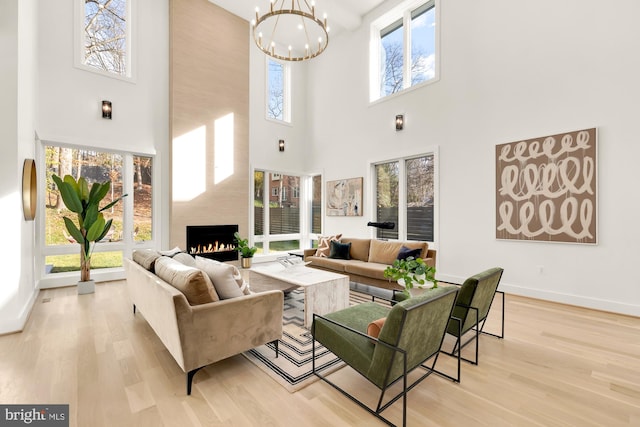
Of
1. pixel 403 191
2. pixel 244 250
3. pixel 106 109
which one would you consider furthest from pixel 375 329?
pixel 106 109

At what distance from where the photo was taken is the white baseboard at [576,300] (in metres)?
3.46

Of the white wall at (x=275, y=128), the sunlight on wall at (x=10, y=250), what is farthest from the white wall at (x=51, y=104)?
the white wall at (x=275, y=128)

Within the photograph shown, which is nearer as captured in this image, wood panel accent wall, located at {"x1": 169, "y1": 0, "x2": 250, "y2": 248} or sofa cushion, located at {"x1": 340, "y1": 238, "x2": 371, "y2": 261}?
sofa cushion, located at {"x1": 340, "y1": 238, "x2": 371, "y2": 261}

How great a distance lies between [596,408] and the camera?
1839 mm

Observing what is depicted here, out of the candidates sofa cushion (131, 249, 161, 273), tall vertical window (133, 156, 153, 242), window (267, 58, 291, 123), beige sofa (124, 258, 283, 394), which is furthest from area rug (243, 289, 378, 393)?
window (267, 58, 291, 123)

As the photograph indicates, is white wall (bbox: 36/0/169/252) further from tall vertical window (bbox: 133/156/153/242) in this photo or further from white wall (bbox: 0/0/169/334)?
tall vertical window (bbox: 133/156/153/242)

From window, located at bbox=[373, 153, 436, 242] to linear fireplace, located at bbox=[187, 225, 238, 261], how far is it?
331cm

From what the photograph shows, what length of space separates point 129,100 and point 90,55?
0.89 meters

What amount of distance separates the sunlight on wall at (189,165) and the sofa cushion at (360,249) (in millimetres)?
3343

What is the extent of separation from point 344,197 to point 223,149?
9.70ft

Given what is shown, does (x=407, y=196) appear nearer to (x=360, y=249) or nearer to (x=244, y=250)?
(x=360, y=249)

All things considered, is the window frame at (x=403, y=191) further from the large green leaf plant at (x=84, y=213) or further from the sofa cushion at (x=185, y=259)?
the large green leaf plant at (x=84, y=213)

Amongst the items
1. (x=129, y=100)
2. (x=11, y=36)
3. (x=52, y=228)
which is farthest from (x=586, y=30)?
(x=52, y=228)

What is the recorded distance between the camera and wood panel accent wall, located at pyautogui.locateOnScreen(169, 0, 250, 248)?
18.7ft
